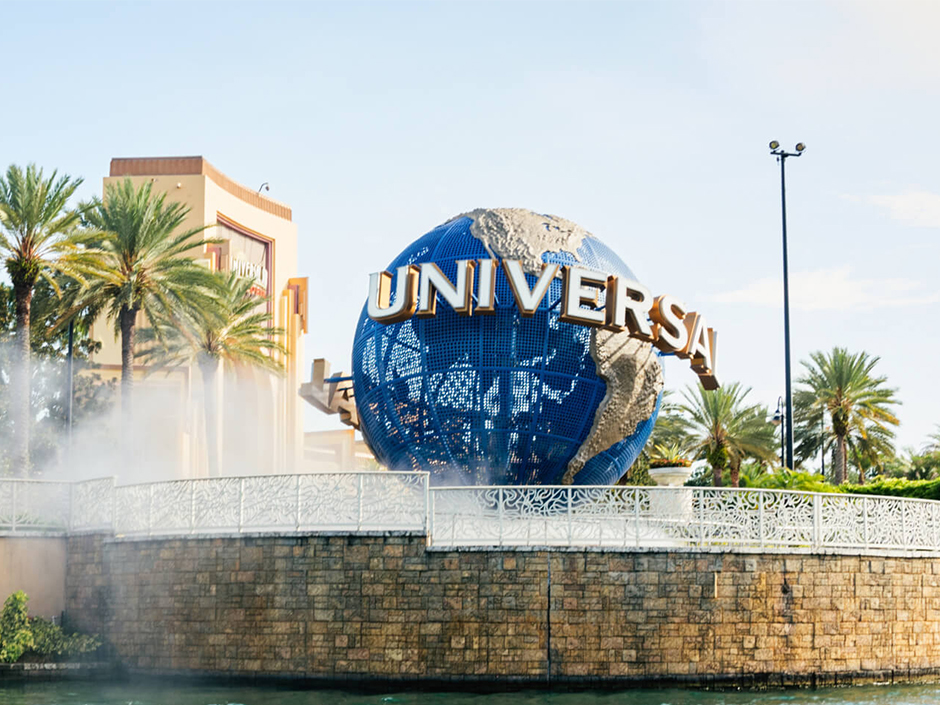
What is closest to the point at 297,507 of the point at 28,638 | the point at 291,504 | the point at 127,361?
the point at 291,504

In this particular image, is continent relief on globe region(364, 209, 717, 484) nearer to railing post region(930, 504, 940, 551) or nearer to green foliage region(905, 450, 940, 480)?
railing post region(930, 504, 940, 551)

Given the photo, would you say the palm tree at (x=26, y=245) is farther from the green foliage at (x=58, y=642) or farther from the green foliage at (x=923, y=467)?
the green foliage at (x=923, y=467)

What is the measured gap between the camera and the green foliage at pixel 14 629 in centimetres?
1798

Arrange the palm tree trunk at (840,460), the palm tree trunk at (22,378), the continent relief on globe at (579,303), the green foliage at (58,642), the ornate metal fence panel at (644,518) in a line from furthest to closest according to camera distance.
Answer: the palm tree trunk at (840,460) < the palm tree trunk at (22,378) < the continent relief on globe at (579,303) < the green foliage at (58,642) < the ornate metal fence panel at (644,518)

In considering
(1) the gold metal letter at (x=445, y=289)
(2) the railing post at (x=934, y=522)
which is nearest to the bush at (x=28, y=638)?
(1) the gold metal letter at (x=445, y=289)

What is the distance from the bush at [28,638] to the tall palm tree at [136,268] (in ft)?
30.2

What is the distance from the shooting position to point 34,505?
65.9 ft

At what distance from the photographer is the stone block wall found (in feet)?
53.9

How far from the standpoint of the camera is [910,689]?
16891 millimetres

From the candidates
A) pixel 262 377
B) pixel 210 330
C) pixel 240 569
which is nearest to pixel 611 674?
pixel 240 569

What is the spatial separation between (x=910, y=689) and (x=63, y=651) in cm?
1325

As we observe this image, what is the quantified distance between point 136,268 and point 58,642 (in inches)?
425

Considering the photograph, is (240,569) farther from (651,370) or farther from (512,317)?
(651,370)

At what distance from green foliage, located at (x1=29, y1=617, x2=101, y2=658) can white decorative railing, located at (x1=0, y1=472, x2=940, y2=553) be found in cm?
223
